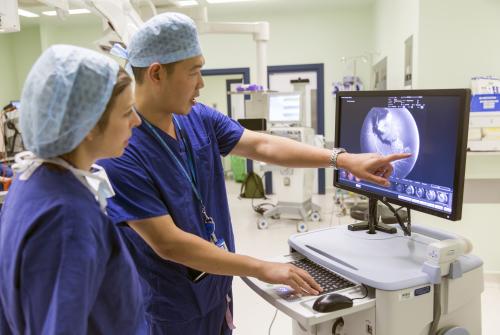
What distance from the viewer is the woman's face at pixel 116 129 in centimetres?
79

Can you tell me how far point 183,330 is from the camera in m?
1.28

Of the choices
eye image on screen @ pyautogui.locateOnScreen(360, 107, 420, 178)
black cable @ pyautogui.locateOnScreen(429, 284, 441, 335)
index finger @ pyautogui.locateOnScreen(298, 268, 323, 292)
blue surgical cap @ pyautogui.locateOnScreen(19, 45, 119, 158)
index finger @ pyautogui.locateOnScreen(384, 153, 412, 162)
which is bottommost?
black cable @ pyautogui.locateOnScreen(429, 284, 441, 335)

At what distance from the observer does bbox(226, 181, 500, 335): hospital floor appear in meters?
2.53

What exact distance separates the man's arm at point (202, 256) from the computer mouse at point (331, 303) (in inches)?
2.6

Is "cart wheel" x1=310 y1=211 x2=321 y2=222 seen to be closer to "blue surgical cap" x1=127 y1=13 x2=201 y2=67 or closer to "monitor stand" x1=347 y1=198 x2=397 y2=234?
"monitor stand" x1=347 y1=198 x2=397 y2=234

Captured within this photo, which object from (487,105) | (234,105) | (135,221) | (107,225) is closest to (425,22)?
(487,105)

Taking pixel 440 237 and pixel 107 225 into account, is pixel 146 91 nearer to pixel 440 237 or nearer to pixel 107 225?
pixel 107 225

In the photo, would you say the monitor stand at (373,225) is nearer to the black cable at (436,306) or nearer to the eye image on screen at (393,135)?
the eye image on screen at (393,135)

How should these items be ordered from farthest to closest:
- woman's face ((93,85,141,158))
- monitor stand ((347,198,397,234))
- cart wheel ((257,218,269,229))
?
cart wheel ((257,218,269,229)) < monitor stand ((347,198,397,234)) < woman's face ((93,85,141,158))

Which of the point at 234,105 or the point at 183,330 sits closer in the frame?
the point at 183,330

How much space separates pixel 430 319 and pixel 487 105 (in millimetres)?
1961

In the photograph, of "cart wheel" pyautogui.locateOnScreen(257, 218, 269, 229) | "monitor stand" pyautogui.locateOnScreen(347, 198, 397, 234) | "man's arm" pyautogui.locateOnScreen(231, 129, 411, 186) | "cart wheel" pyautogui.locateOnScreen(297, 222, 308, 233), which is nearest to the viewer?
"man's arm" pyautogui.locateOnScreen(231, 129, 411, 186)

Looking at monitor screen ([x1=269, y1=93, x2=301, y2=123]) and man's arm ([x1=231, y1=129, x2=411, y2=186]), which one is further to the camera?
monitor screen ([x1=269, y1=93, x2=301, y2=123])

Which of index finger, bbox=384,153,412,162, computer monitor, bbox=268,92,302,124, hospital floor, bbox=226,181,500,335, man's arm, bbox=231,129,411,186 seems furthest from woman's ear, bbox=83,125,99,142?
computer monitor, bbox=268,92,302,124
